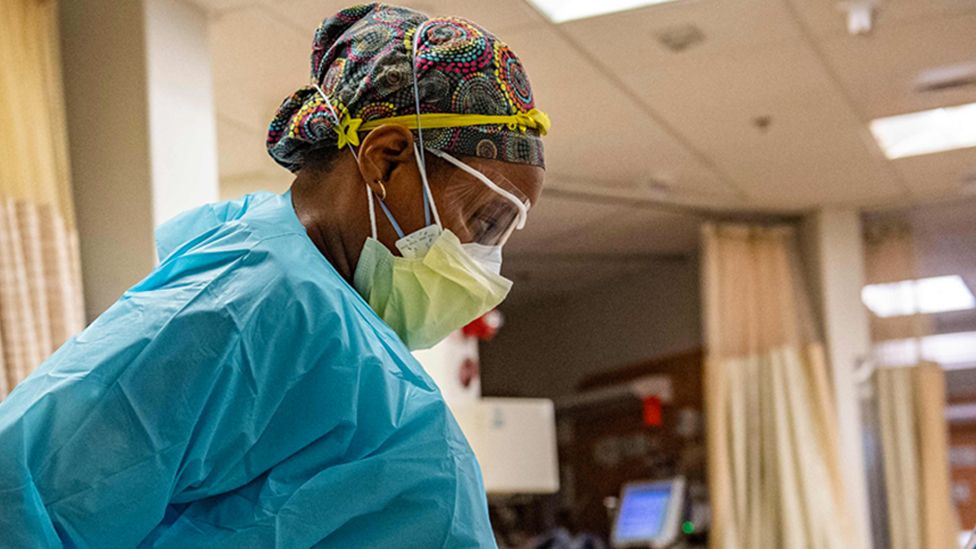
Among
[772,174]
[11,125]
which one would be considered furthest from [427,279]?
[772,174]

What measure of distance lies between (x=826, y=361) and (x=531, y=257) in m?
1.51

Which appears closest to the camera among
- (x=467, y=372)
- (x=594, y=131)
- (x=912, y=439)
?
(x=594, y=131)

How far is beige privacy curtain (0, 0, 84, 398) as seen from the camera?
2.72m

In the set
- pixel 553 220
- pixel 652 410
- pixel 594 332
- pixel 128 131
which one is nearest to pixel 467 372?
pixel 553 220

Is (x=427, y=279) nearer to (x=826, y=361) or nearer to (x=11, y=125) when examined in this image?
(x=11, y=125)

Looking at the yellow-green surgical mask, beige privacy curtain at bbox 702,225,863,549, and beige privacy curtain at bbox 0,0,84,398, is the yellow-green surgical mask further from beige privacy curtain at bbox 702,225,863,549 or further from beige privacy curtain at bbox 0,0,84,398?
beige privacy curtain at bbox 702,225,863,549

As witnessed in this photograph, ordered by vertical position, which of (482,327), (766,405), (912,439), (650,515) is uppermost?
(482,327)

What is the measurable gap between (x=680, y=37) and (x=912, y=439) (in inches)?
97.3

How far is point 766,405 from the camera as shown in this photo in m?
5.56

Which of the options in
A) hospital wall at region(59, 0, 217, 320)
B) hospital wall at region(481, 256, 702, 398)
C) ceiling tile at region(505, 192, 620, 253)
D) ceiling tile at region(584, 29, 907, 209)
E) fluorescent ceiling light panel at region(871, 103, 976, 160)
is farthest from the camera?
hospital wall at region(481, 256, 702, 398)

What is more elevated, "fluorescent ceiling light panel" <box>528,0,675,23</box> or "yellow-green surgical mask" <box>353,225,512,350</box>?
"fluorescent ceiling light panel" <box>528,0,675,23</box>

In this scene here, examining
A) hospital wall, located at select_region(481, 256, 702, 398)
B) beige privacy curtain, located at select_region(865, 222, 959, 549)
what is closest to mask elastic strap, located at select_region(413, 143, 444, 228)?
beige privacy curtain, located at select_region(865, 222, 959, 549)

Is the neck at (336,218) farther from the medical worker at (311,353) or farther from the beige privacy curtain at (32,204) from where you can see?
the beige privacy curtain at (32,204)

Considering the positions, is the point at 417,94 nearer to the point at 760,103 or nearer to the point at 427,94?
the point at 427,94
